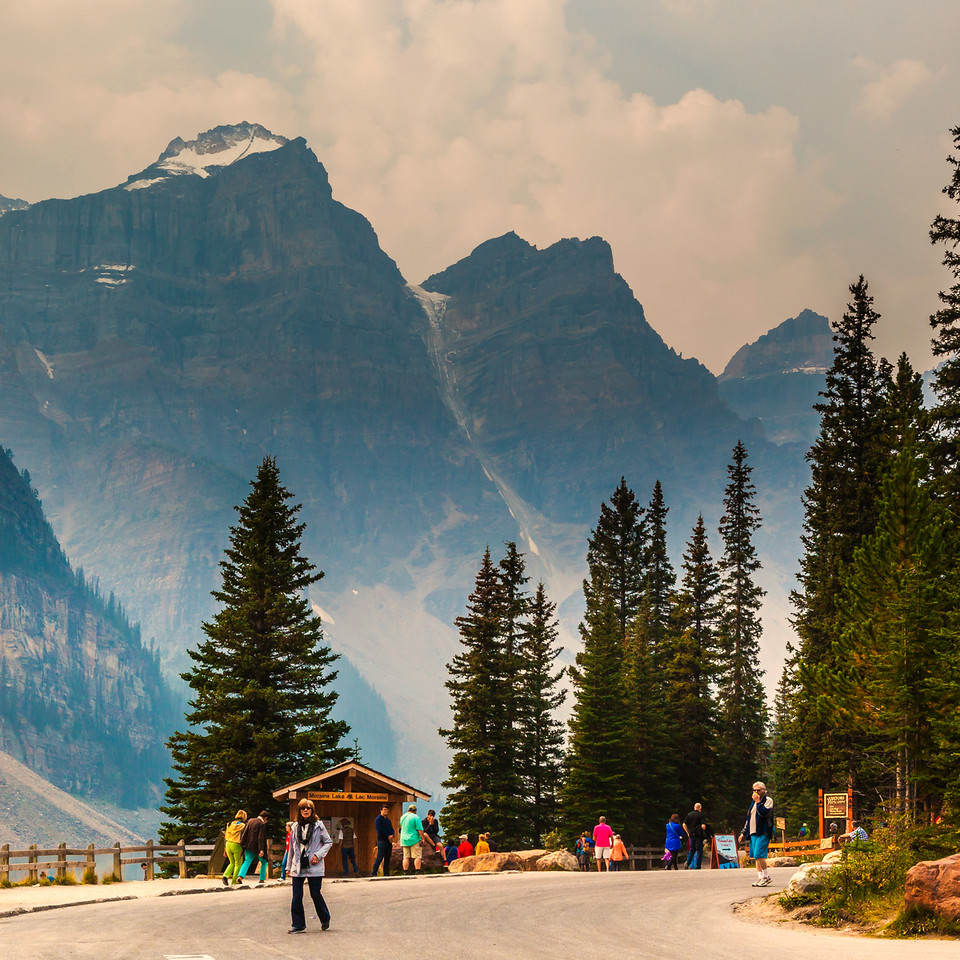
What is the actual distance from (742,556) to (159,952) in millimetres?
68397

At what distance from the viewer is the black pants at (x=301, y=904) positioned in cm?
1809

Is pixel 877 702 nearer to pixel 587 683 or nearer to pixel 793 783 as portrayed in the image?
pixel 793 783

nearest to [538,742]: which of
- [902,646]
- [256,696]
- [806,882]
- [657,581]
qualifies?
[657,581]

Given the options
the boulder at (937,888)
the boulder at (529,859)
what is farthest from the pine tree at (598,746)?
the boulder at (937,888)

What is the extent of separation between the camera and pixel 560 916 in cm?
2102

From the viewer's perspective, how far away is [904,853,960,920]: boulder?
54.9 feet

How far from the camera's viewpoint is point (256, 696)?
48594mm

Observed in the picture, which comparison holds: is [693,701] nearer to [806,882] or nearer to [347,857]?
[347,857]

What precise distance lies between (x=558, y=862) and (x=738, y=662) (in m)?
38.6

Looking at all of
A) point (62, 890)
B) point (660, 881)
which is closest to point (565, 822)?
A: point (660, 881)

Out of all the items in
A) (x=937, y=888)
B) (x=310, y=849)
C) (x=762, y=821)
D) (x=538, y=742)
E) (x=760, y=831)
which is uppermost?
(x=538, y=742)

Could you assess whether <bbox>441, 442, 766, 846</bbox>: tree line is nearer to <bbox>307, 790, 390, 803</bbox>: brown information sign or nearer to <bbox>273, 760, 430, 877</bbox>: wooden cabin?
<bbox>273, 760, 430, 877</bbox>: wooden cabin

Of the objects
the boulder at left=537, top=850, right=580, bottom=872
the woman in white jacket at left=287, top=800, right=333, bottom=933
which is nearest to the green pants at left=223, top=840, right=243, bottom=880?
the boulder at left=537, top=850, right=580, bottom=872

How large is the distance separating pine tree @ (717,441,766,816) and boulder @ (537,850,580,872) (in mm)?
30374
